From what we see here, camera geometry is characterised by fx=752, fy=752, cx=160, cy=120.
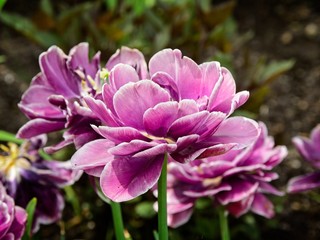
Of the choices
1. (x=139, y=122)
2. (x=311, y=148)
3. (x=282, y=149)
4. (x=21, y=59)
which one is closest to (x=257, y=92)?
(x=311, y=148)

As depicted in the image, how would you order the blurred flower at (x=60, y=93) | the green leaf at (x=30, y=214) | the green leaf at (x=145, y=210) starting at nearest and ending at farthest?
the blurred flower at (x=60, y=93) → the green leaf at (x=30, y=214) → the green leaf at (x=145, y=210)

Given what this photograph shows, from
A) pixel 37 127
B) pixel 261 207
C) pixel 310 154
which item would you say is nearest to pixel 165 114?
pixel 37 127

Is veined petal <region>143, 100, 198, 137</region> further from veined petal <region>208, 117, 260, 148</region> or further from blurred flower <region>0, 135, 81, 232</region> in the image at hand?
blurred flower <region>0, 135, 81, 232</region>

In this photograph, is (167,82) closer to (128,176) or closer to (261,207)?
(128,176)

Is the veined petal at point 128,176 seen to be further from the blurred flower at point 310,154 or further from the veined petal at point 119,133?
the blurred flower at point 310,154

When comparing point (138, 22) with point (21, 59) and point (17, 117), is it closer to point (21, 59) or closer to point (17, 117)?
point (17, 117)

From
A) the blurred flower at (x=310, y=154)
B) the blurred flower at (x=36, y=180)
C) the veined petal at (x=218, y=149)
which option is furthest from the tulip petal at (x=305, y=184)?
the veined petal at (x=218, y=149)

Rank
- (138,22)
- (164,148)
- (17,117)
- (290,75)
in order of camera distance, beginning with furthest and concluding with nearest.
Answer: (290,75) < (17,117) < (138,22) < (164,148)
